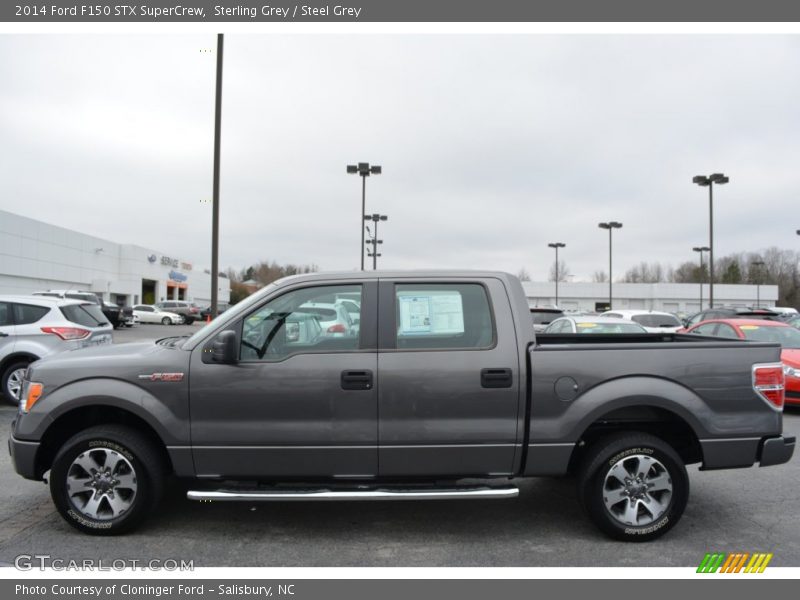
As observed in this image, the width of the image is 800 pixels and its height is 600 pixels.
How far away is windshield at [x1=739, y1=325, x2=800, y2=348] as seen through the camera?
10.4 m

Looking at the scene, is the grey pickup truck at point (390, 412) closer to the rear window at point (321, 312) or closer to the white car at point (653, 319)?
the rear window at point (321, 312)

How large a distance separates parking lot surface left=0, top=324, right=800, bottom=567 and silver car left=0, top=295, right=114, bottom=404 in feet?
15.3

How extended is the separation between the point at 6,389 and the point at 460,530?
8.53 m

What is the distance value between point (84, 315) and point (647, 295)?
81.6 meters

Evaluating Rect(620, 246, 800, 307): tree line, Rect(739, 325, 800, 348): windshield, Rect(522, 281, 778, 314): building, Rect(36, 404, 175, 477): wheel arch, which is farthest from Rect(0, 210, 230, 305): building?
Rect(620, 246, 800, 307): tree line

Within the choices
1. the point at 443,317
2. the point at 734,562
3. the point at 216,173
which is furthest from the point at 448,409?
the point at 216,173

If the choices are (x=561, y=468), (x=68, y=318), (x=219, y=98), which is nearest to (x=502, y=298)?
(x=561, y=468)

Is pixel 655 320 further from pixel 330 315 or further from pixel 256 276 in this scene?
pixel 256 276

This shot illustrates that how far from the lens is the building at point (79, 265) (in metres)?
37.0

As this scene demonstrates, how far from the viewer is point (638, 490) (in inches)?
163

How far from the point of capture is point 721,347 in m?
4.16

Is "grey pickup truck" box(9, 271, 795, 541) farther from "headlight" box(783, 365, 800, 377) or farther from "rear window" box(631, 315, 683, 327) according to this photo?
"rear window" box(631, 315, 683, 327)

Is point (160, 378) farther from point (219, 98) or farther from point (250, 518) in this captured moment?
point (219, 98)

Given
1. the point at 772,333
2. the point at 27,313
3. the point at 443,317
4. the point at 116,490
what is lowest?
the point at 116,490
